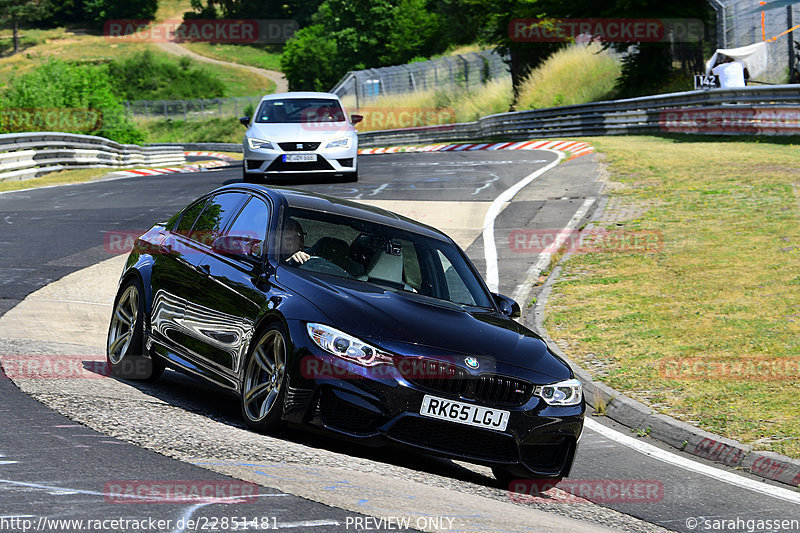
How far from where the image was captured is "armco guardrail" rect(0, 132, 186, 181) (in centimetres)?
2769

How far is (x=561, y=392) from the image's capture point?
6.52 metres

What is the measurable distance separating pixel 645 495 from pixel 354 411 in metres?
2.08

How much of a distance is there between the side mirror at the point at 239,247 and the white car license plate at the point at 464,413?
181 cm

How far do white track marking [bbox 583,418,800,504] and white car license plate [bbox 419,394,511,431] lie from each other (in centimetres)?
200

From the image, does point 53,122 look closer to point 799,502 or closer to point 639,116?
point 639,116

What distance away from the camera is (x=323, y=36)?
108 meters

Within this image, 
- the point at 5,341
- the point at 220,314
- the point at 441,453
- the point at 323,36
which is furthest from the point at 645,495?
the point at 323,36

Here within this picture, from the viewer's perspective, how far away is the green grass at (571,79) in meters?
46.0

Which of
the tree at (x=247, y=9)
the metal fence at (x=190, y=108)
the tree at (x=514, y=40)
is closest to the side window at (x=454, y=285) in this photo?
the tree at (x=514, y=40)

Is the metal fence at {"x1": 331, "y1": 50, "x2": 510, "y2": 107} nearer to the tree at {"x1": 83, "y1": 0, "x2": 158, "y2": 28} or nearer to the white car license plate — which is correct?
the white car license plate

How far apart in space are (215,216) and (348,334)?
95.6 inches

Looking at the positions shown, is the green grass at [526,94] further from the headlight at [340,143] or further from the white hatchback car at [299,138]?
the headlight at [340,143]

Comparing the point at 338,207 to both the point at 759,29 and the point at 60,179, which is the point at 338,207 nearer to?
the point at 60,179

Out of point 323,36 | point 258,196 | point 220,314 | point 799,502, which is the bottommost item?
point 799,502
